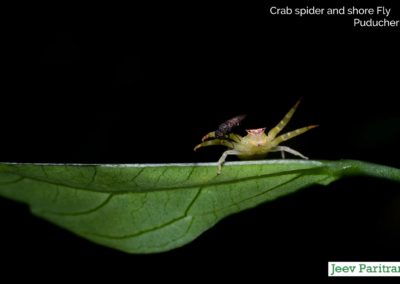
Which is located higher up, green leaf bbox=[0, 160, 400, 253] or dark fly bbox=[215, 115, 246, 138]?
dark fly bbox=[215, 115, 246, 138]

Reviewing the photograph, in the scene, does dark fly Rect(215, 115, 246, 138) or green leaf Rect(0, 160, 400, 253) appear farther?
dark fly Rect(215, 115, 246, 138)

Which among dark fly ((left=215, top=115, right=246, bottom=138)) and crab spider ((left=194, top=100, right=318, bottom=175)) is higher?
dark fly ((left=215, top=115, right=246, bottom=138))

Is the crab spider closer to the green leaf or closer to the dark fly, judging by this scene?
the dark fly

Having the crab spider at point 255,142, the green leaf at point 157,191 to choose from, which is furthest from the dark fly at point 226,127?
the green leaf at point 157,191

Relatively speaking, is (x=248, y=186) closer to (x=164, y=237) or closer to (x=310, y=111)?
(x=164, y=237)

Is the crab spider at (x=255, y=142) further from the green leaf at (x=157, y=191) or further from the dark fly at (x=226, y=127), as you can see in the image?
the green leaf at (x=157, y=191)

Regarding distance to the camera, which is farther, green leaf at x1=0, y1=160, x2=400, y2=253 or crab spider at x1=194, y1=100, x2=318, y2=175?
crab spider at x1=194, y1=100, x2=318, y2=175

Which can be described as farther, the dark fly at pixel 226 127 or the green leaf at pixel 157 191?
the dark fly at pixel 226 127

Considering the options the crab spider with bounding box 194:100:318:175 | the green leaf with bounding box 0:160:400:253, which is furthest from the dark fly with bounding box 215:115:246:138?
the green leaf with bounding box 0:160:400:253

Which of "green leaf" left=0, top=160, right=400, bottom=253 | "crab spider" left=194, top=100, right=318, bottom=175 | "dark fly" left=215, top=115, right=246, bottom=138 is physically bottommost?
"green leaf" left=0, top=160, right=400, bottom=253

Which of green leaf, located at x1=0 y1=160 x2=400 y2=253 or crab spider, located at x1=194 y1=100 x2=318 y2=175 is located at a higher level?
crab spider, located at x1=194 y1=100 x2=318 y2=175

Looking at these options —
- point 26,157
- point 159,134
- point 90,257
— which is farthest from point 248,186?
point 26,157
